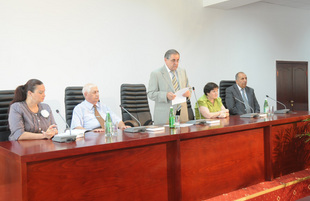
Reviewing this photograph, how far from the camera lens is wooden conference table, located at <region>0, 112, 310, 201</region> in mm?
1824

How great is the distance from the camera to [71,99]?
3.44 metres

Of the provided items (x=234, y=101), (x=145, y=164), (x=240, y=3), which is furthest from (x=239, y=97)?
(x=145, y=164)

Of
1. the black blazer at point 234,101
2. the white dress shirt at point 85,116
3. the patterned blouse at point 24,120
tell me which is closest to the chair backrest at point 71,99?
the white dress shirt at point 85,116

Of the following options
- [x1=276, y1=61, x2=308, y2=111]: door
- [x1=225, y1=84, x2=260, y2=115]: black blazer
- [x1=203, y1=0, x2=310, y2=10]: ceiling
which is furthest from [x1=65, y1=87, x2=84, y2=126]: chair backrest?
[x1=276, y1=61, x2=308, y2=111]: door

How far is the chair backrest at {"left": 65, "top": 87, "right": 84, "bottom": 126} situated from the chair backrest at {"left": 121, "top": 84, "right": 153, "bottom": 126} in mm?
546

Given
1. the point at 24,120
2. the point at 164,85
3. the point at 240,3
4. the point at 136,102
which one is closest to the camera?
the point at 24,120

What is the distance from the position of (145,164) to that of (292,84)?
6099 mm

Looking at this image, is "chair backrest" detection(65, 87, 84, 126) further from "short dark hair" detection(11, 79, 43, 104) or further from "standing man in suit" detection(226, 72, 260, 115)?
"standing man in suit" detection(226, 72, 260, 115)

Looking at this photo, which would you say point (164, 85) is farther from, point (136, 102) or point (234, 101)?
point (234, 101)

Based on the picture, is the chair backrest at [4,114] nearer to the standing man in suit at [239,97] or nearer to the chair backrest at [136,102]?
the chair backrest at [136,102]

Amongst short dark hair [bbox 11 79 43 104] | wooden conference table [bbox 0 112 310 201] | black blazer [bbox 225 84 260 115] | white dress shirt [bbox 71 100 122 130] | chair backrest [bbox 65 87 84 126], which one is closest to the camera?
wooden conference table [bbox 0 112 310 201]

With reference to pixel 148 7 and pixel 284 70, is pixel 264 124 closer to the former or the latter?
pixel 148 7

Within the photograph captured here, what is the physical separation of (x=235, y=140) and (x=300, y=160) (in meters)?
1.05

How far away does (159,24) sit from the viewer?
5.29m
